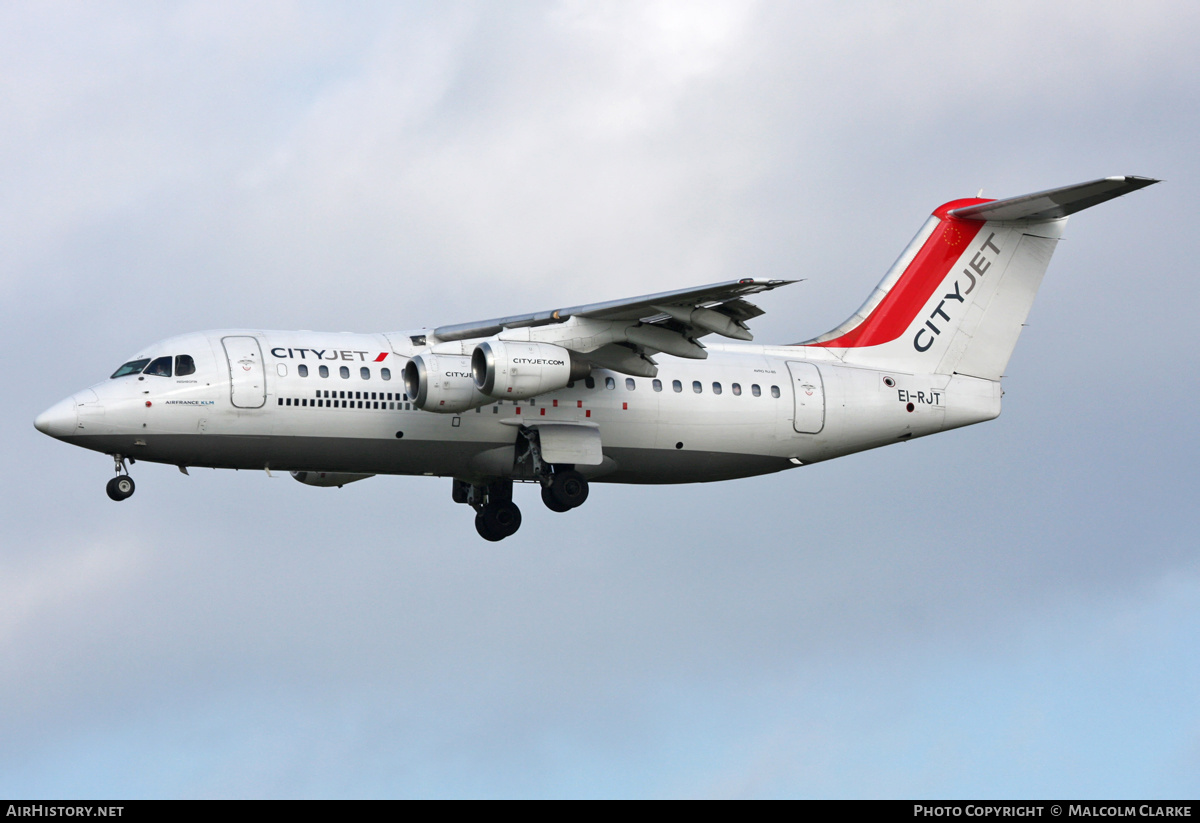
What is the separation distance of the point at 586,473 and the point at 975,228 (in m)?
7.49

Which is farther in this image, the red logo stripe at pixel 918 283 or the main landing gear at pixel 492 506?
the red logo stripe at pixel 918 283

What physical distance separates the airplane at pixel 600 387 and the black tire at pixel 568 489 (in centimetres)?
3

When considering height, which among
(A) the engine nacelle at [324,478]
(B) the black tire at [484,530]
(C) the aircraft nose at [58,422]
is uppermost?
(C) the aircraft nose at [58,422]

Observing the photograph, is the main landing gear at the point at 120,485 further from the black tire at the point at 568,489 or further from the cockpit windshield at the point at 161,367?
the black tire at the point at 568,489

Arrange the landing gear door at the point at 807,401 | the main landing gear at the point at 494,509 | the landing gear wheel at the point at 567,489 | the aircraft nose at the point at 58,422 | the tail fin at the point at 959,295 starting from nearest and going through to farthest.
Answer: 1. the aircraft nose at the point at 58,422
2. the landing gear wheel at the point at 567,489
3. the landing gear door at the point at 807,401
4. the main landing gear at the point at 494,509
5. the tail fin at the point at 959,295

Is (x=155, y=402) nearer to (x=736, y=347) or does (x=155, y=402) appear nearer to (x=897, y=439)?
(x=736, y=347)

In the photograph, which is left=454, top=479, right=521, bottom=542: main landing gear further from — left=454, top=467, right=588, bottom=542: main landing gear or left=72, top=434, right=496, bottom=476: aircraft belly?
left=72, top=434, right=496, bottom=476: aircraft belly

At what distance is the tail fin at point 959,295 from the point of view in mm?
29031

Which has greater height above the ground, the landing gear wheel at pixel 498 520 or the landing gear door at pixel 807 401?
the landing gear door at pixel 807 401

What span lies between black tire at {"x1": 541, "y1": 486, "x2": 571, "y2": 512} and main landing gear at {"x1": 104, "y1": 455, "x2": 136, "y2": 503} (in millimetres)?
5585

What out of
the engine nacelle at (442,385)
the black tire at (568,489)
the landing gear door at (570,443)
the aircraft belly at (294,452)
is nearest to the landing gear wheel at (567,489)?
the black tire at (568,489)

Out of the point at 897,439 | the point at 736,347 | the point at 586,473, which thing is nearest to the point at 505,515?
the point at 586,473

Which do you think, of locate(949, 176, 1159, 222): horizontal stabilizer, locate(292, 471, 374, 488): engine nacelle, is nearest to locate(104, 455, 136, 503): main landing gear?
locate(292, 471, 374, 488): engine nacelle

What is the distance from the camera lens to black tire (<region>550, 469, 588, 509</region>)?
2638cm
